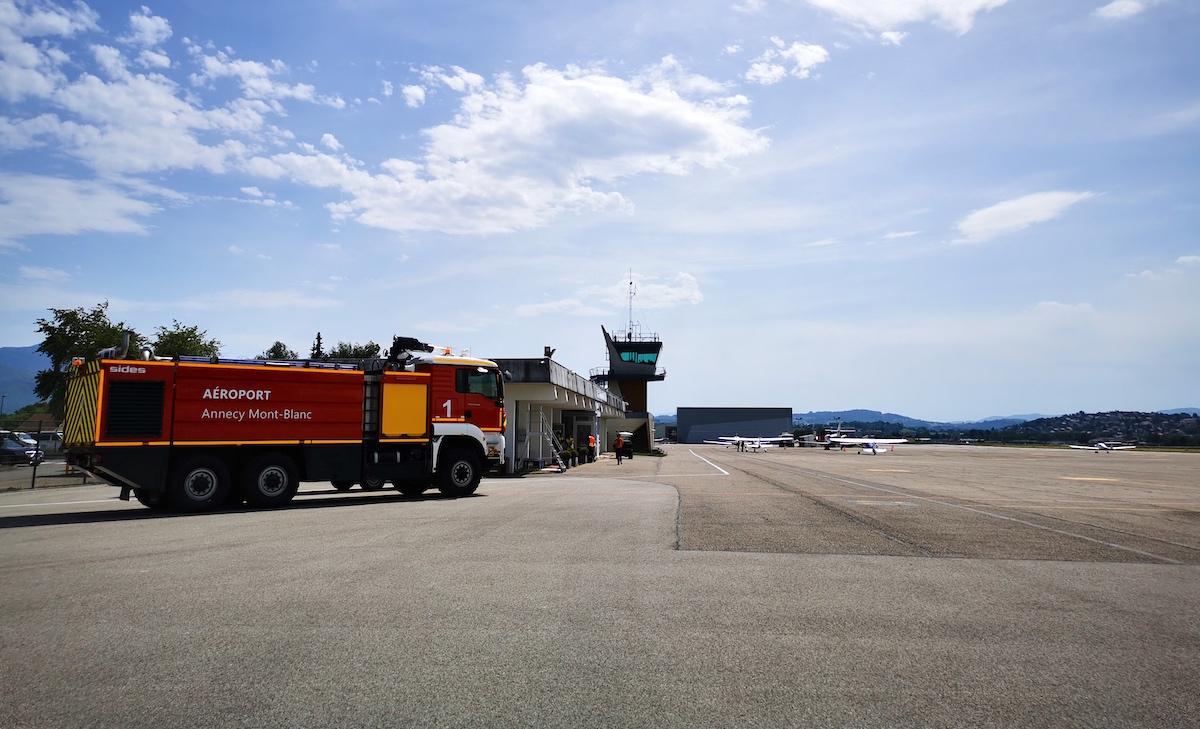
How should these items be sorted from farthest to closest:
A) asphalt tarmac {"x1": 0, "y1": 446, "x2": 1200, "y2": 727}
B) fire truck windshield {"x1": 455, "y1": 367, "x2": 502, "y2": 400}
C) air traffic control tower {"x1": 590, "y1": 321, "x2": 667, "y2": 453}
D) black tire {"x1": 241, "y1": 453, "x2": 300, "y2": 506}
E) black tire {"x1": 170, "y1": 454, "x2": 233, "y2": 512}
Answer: air traffic control tower {"x1": 590, "y1": 321, "x2": 667, "y2": 453} < fire truck windshield {"x1": 455, "y1": 367, "x2": 502, "y2": 400} < black tire {"x1": 241, "y1": 453, "x2": 300, "y2": 506} < black tire {"x1": 170, "y1": 454, "x2": 233, "y2": 512} < asphalt tarmac {"x1": 0, "y1": 446, "x2": 1200, "y2": 727}

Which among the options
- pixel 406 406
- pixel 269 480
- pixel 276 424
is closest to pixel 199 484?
pixel 269 480

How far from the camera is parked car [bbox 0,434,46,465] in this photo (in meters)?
36.0

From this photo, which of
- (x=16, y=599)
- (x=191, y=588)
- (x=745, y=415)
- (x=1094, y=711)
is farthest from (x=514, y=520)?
(x=745, y=415)

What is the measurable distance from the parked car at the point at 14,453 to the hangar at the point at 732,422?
117 meters

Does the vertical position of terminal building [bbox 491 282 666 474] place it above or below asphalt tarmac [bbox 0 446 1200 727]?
above

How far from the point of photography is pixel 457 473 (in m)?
20.8

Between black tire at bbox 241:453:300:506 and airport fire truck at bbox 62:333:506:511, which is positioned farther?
black tire at bbox 241:453:300:506

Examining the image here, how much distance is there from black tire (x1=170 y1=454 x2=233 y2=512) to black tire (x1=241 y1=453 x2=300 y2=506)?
440 mm

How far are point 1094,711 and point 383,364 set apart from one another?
697 inches

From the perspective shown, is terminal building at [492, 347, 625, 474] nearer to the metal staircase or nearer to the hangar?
the metal staircase

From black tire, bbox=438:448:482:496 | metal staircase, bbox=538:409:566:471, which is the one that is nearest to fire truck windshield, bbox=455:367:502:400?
black tire, bbox=438:448:482:496

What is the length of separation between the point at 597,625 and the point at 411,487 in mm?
15945

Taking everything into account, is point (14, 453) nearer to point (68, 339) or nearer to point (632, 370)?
point (68, 339)

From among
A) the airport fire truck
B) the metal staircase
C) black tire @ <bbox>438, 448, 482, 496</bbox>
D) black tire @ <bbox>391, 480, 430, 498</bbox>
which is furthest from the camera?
the metal staircase
